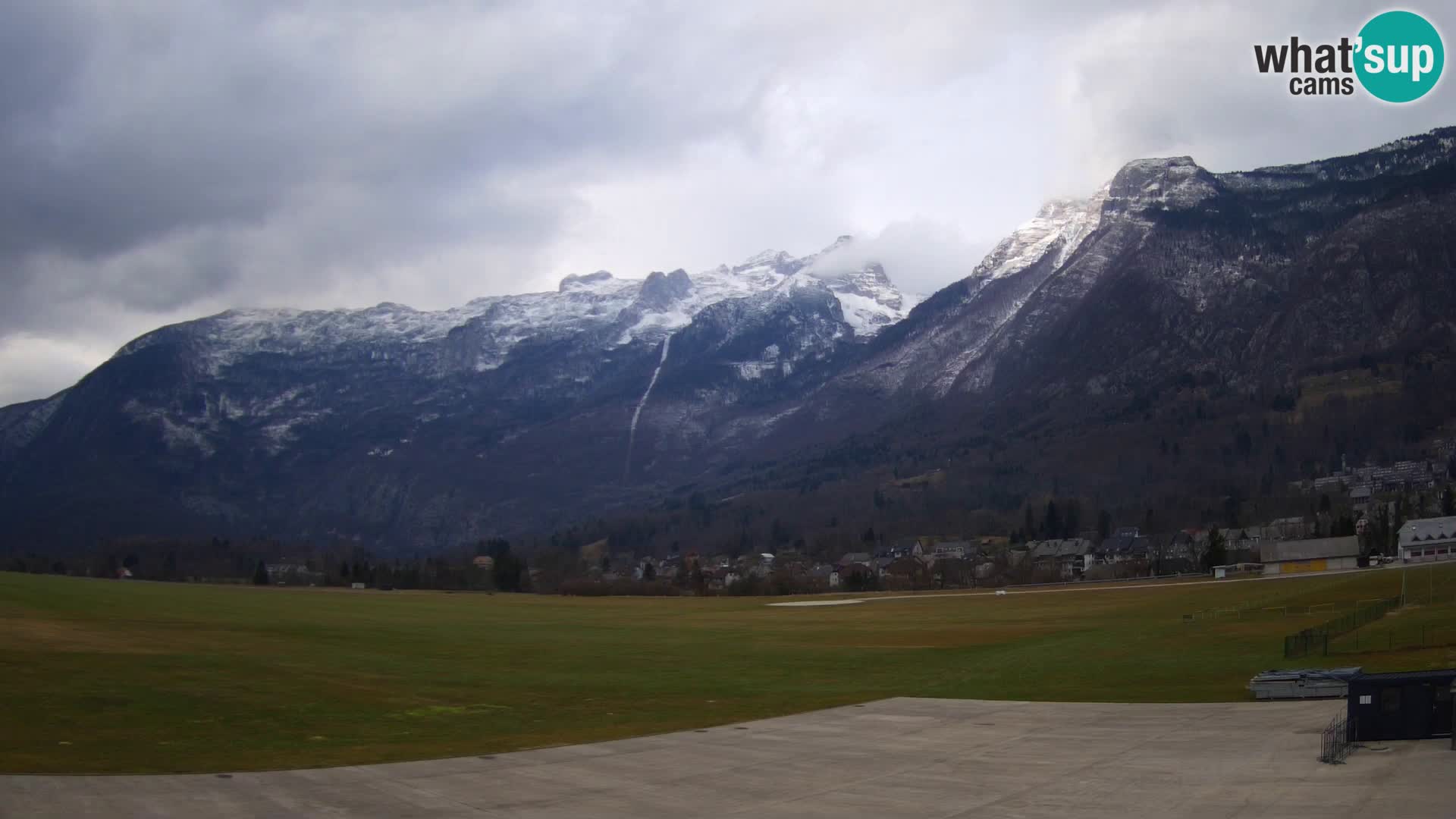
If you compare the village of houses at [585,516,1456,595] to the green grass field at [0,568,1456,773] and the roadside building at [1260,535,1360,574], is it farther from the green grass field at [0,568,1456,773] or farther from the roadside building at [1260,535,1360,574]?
the green grass field at [0,568,1456,773]

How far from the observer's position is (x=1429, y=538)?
429 ft

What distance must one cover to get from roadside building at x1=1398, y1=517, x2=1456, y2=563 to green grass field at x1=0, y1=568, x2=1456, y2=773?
19.9m

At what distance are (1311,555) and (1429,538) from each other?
15011 millimetres

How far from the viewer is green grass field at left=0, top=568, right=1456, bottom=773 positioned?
40562 millimetres

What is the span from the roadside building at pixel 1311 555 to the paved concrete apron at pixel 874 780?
108526 millimetres

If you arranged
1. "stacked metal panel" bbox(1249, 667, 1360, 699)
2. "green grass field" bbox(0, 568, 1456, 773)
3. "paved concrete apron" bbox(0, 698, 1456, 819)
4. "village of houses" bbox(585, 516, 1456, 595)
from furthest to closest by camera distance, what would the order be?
"village of houses" bbox(585, 516, 1456, 595), "stacked metal panel" bbox(1249, 667, 1360, 699), "green grass field" bbox(0, 568, 1456, 773), "paved concrete apron" bbox(0, 698, 1456, 819)

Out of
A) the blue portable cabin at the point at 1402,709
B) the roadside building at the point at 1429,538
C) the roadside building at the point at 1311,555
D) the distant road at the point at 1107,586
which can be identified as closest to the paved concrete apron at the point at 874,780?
the blue portable cabin at the point at 1402,709

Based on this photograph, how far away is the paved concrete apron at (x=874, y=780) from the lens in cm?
3009

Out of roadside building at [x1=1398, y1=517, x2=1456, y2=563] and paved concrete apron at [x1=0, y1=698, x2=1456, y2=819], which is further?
roadside building at [x1=1398, y1=517, x2=1456, y2=563]

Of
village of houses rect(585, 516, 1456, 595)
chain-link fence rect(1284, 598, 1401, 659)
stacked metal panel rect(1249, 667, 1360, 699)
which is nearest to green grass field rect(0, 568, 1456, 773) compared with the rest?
stacked metal panel rect(1249, 667, 1360, 699)

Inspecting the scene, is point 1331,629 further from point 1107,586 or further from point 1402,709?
point 1107,586

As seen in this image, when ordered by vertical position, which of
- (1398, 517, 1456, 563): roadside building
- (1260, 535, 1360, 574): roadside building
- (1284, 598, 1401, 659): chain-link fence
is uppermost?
(1398, 517, 1456, 563): roadside building

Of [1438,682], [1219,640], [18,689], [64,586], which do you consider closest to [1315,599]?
[1219,640]

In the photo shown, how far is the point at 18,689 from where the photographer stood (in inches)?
1759
